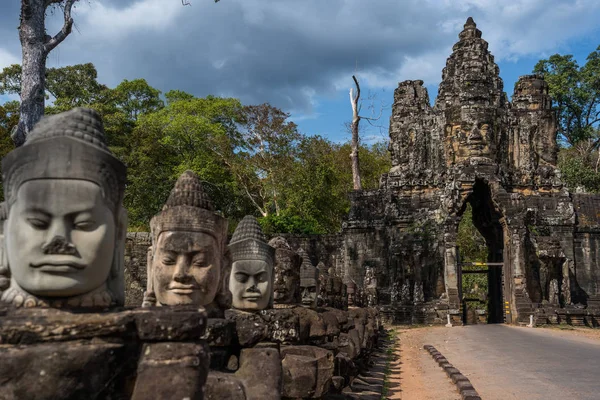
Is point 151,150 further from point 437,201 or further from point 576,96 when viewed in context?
point 576,96

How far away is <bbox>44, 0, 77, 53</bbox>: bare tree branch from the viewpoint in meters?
12.8

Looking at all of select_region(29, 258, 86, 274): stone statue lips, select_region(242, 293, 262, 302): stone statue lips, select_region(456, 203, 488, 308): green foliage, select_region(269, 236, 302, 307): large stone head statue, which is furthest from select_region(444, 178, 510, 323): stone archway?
select_region(29, 258, 86, 274): stone statue lips

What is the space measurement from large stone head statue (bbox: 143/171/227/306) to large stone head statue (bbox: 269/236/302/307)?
2008mm

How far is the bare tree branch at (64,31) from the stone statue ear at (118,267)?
11.3 m

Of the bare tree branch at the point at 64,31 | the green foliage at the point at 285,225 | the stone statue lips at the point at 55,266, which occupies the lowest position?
the stone statue lips at the point at 55,266

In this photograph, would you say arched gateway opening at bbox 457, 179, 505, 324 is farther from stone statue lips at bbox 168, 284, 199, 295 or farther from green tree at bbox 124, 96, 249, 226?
stone statue lips at bbox 168, 284, 199, 295

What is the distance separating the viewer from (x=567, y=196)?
82.6 ft

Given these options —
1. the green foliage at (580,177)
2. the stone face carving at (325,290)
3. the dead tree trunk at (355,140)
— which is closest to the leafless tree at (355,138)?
the dead tree trunk at (355,140)

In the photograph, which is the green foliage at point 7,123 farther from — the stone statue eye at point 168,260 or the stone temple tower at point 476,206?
the stone statue eye at point 168,260

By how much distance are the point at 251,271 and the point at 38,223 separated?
2.94m

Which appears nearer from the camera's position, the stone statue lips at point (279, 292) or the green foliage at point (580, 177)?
the stone statue lips at point (279, 292)

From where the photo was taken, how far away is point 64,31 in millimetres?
13281

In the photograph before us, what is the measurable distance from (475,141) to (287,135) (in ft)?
38.0

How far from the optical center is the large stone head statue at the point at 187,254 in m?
3.91
